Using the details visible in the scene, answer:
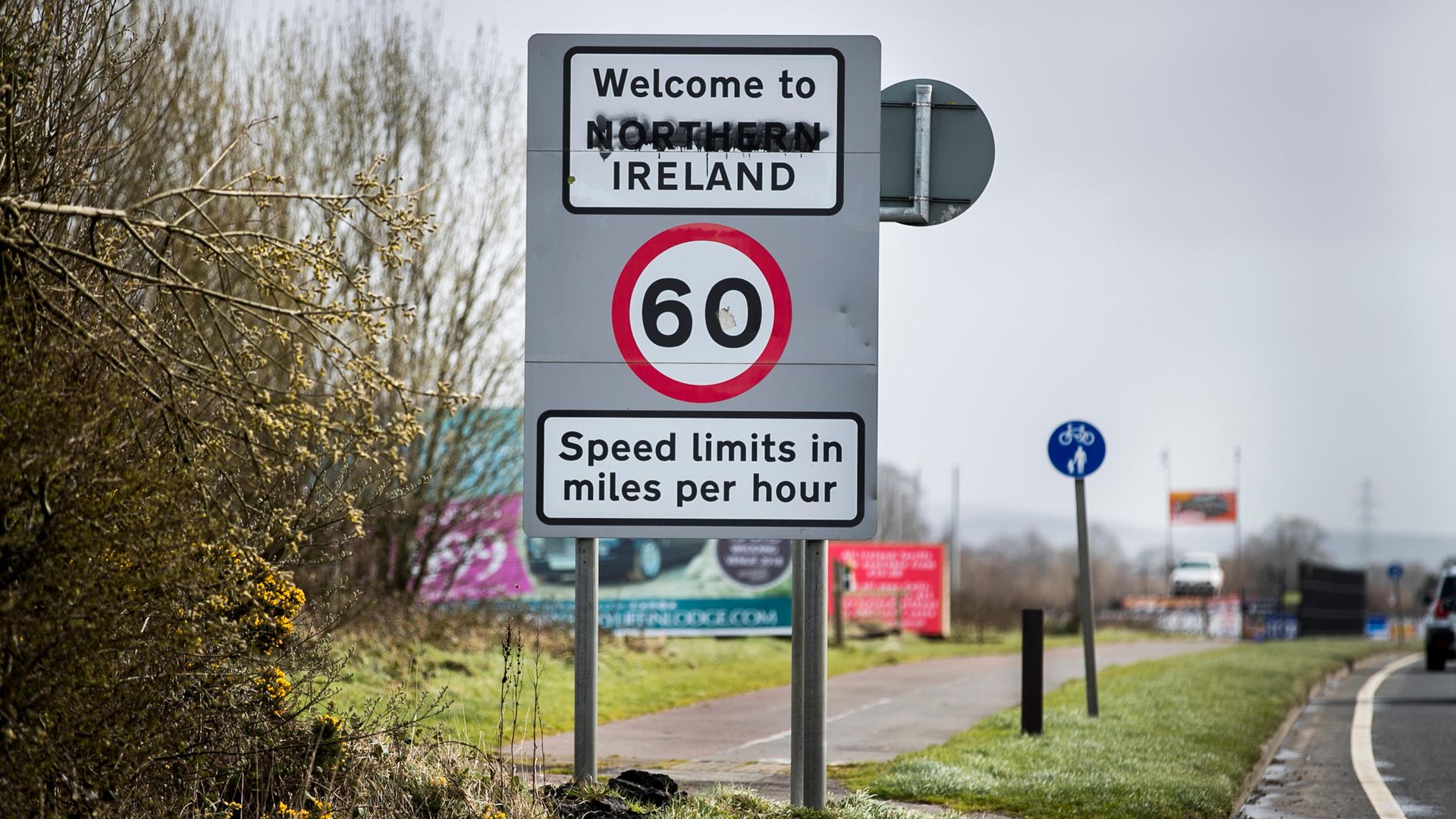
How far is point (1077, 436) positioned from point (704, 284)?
9.17 meters

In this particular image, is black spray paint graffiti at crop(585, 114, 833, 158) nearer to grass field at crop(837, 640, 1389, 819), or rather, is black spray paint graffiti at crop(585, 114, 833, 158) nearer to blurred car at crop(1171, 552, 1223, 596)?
grass field at crop(837, 640, 1389, 819)

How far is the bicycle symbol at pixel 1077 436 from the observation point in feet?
46.3

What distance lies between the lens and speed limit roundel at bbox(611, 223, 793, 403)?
18.5 feet

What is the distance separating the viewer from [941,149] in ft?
19.7

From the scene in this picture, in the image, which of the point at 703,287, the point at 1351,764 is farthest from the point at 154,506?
the point at 1351,764

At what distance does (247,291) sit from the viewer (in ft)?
48.6

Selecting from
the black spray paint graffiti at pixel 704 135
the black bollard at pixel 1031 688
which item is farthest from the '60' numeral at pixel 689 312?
the black bollard at pixel 1031 688

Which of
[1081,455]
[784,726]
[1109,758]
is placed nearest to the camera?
[1109,758]

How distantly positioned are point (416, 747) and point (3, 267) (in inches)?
99.1

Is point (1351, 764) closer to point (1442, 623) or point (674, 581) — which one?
point (1442, 623)

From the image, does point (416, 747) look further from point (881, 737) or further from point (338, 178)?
point (338, 178)

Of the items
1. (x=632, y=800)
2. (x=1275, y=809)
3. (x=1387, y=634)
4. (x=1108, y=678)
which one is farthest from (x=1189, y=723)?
(x=1387, y=634)

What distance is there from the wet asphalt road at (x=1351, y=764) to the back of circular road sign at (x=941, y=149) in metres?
5.16

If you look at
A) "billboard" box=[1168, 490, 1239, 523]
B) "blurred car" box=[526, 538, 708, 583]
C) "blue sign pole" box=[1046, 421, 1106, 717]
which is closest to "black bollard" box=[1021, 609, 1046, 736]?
"blue sign pole" box=[1046, 421, 1106, 717]
